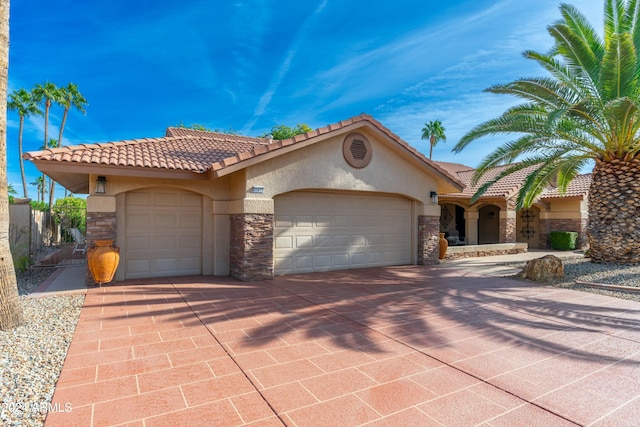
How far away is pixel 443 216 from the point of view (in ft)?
77.4

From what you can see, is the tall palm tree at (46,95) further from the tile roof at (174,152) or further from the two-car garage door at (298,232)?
the two-car garage door at (298,232)

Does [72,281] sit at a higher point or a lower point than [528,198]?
lower

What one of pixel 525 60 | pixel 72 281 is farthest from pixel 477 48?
pixel 72 281

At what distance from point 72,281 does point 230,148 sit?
644 centimetres

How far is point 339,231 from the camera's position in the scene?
12.2 meters

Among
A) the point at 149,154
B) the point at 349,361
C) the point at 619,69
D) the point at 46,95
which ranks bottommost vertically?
the point at 349,361

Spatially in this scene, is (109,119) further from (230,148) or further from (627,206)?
(627,206)

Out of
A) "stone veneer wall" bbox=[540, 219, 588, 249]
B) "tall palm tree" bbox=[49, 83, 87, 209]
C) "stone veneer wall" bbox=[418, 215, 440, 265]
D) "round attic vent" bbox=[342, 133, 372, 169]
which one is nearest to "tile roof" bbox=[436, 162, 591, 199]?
"stone veneer wall" bbox=[540, 219, 588, 249]

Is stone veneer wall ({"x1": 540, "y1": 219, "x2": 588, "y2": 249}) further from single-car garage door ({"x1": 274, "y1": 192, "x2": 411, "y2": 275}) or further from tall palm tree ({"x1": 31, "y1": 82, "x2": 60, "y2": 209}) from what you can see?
tall palm tree ({"x1": 31, "y1": 82, "x2": 60, "y2": 209})

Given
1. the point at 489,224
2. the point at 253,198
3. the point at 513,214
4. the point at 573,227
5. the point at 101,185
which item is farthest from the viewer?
the point at 489,224

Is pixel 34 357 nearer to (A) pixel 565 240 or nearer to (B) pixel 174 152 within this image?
(B) pixel 174 152

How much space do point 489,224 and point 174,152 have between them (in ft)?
66.0

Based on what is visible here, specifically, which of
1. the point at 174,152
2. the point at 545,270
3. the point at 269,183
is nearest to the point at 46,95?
the point at 174,152

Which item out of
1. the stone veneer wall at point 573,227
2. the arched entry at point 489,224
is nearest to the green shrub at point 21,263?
the arched entry at point 489,224
